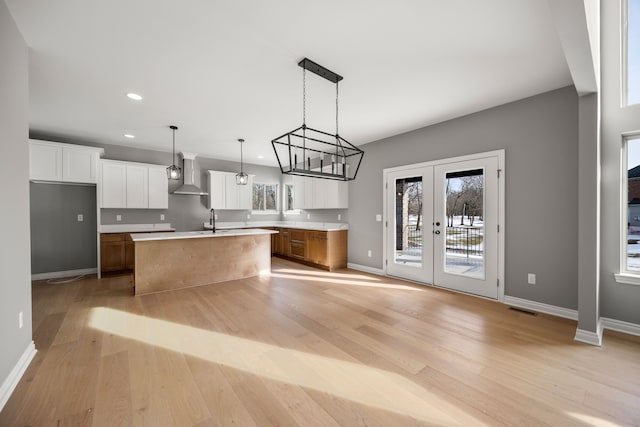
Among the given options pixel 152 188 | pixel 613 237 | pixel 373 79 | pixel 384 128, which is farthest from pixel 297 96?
pixel 152 188

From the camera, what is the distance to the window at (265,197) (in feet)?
25.0

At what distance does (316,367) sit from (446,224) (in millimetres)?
3063

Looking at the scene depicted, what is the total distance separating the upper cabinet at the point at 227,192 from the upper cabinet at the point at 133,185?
3.35 feet

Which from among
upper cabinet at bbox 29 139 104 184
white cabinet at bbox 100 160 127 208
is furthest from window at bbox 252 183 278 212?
upper cabinet at bbox 29 139 104 184

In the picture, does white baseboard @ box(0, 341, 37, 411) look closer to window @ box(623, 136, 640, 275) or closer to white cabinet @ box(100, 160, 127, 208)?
white cabinet @ box(100, 160, 127, 208)

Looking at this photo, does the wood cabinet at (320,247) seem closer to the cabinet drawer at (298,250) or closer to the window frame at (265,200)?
the cabinet drawer at (298,250)

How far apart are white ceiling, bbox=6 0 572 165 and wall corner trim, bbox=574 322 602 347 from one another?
Answer: 2.60 meters

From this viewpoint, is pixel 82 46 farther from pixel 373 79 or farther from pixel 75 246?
pixel 75 246

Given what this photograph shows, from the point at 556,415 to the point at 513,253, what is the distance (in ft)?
7.53

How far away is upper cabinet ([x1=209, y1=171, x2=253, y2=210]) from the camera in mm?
6531

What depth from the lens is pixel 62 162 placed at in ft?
15.1

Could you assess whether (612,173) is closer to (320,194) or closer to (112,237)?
(320,194)

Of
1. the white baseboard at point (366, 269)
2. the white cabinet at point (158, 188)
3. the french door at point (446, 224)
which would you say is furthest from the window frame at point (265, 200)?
the french door at point (446, 224)

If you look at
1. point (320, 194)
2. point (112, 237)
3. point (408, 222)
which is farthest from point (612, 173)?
point (112, 237)
